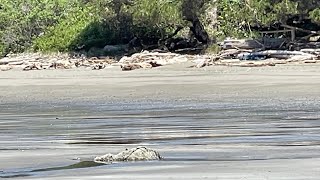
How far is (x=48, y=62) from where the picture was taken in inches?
1112

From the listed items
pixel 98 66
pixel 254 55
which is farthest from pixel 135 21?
pixel 254 55

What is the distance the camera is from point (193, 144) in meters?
7.89

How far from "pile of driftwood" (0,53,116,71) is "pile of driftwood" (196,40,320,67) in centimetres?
342

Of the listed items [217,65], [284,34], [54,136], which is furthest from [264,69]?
[54,136]

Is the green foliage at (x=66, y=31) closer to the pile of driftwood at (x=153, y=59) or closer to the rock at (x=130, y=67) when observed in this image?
the pile of driftwood at (x=153, y=59)

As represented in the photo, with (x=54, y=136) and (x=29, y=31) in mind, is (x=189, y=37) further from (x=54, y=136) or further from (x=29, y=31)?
(x=54, y=136)

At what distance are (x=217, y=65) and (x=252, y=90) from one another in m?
6.76

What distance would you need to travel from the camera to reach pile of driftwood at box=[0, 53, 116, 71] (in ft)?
87.9

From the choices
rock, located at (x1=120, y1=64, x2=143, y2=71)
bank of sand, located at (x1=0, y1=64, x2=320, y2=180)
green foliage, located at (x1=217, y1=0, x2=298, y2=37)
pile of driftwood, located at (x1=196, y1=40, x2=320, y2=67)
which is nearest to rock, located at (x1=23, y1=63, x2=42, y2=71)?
bank of sand, located at (x1=0, y1=64, x2=320, y2=180)

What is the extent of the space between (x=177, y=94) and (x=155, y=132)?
6978mm

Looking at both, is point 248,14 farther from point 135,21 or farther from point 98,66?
point 98,66

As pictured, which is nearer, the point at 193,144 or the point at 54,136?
the point at 193,144

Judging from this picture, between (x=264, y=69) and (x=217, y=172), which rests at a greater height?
(x=217, y=172)

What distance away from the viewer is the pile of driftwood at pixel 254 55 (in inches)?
877
